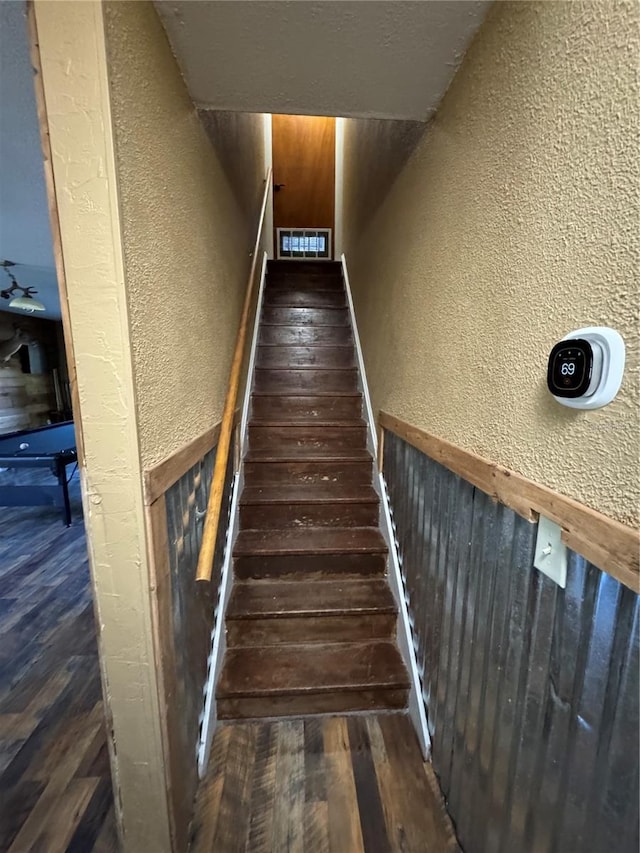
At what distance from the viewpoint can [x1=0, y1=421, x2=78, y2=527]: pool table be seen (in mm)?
3301

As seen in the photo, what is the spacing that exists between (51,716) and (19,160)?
2.42m

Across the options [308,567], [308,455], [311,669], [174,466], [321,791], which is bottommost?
[321,791]

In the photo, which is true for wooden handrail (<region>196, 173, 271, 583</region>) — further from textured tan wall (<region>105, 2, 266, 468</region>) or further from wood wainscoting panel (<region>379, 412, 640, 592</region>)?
wood wainscoting panel (<region>379, 412, 640, 592</region>)

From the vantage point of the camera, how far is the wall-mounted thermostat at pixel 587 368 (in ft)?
1.98

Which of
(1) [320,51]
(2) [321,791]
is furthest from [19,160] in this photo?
(2) [321,791]

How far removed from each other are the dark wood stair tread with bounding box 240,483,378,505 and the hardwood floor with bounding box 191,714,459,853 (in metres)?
0.99

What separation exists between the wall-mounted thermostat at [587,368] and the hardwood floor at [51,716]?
1.84 m

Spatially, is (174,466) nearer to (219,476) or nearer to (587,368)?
(219,476)

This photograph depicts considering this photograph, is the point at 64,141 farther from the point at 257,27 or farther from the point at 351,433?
the point at 351,433

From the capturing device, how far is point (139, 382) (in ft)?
2.98

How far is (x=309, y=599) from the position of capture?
1.82 meters

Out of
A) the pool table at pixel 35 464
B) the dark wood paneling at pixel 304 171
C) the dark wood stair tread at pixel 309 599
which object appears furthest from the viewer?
the dark wood paneling at pixel 304 171

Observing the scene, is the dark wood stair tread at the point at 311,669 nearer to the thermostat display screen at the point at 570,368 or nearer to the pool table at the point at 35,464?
the thermostat display screen at the point at 570,368

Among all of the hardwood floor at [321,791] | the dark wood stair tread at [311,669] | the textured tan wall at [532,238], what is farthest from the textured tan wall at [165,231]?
the hardwood floor at [321,791]
